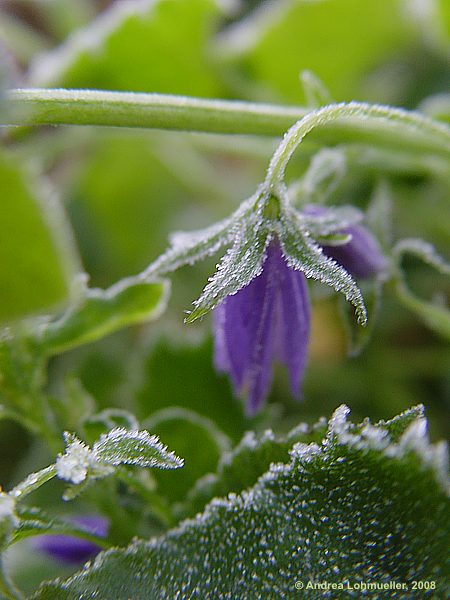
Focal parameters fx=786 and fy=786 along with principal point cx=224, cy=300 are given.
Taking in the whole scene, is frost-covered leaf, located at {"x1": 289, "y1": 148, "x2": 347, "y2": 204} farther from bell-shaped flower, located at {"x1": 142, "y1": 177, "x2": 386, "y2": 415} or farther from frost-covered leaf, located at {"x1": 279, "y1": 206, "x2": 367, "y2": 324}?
frost-covered leaf, located at {"x1": 279, "y1": 206, "x2": 367, "y2": 324}

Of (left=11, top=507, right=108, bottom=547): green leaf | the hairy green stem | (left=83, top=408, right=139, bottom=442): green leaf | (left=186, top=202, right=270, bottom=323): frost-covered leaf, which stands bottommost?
the hairy green stem

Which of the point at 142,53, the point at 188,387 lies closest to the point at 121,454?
the point at 188,387

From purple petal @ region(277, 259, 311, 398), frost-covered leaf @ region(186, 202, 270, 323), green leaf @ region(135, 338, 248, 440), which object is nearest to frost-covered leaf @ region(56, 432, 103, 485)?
frost-covered leaf @ region(186, 202, 270, 323)

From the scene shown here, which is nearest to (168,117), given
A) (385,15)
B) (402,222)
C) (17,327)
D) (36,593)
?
(17,327)

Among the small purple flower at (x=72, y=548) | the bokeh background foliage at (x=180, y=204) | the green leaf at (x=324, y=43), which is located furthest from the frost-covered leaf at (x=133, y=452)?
the green leaf at (x=324, y=43)

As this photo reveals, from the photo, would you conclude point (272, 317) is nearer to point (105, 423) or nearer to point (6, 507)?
point (105, 423)

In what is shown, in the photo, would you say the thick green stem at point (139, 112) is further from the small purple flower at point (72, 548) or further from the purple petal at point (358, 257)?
the small purple flower at point (72, 548)
